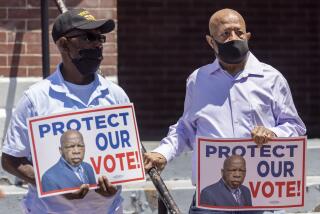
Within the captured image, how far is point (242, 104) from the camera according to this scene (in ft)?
14.6

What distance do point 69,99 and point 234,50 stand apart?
858mm

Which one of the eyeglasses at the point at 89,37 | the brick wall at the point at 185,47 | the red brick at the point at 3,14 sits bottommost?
the brick wall at the point at 185,47

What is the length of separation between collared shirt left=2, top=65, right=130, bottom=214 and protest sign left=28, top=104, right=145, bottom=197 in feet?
0.21

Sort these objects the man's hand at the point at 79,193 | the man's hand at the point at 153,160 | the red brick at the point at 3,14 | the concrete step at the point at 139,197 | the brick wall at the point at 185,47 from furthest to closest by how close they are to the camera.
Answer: the brick wall at the point at 185,47
the red brick at the point at 3,14
the concrete step at the point at 139,197
the man's hand at the point at 153,160
the man's hand at the point at 79,193

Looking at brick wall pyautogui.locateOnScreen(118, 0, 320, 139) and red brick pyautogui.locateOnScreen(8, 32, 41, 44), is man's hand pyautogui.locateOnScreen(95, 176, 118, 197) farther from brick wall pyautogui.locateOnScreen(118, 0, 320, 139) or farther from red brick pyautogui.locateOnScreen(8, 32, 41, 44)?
brick wall pyautogui.locateOnScreen(118, 0, 320, 139)

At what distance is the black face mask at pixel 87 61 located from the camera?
4098 millimetres

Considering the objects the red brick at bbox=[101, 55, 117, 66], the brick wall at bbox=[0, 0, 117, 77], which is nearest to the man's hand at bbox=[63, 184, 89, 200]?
the brick wall at bbox=[0, 0, 117, 77]

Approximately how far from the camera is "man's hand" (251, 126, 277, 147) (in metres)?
4.31

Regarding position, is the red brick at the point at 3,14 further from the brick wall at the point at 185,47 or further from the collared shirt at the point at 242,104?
the collared shirt at the point at 242,104

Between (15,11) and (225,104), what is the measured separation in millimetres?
3316

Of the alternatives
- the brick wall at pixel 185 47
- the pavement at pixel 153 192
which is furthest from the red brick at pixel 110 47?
the brick wall at pixel 185 47

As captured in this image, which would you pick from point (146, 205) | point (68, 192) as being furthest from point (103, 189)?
point (146, 205)

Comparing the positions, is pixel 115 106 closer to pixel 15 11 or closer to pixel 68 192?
pixel 68 192

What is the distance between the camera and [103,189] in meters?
4.04
